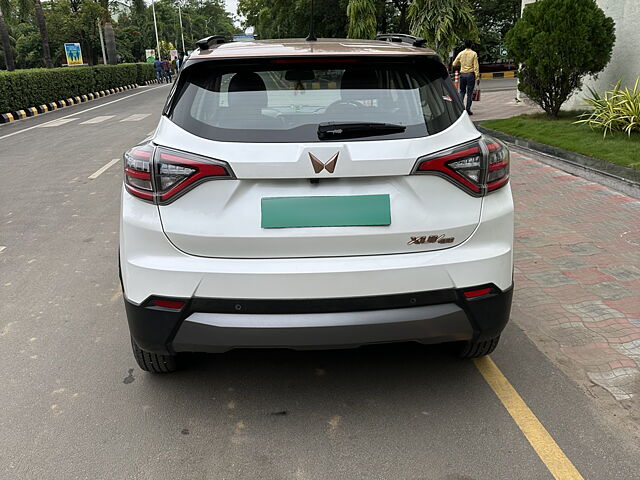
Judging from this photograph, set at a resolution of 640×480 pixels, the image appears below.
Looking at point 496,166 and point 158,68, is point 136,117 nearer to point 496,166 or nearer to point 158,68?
point 496,166

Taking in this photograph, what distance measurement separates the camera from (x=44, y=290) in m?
4.50

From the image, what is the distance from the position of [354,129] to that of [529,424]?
1.55 m

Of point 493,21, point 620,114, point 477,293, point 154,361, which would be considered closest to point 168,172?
point 154,361

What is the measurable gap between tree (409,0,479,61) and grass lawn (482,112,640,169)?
2246mm

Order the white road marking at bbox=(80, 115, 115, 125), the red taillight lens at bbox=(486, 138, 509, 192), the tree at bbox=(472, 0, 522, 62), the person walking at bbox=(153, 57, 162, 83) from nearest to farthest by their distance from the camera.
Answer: the red taillight lens at bbox=(486, 138, 509, 192), the white road marking at bbox=(80, 115, 115, 125), the tree at bbox=(472, 0, 522, 62), the person walking at bbox=(153, 57, 162, 83)

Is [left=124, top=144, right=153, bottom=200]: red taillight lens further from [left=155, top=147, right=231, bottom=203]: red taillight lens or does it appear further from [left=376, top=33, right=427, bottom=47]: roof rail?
[left=376, top=33, right=427, bottom=47]: roof rail

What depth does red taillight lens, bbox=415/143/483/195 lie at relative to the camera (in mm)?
→ 2525

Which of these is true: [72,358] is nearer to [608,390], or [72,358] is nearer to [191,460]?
[191,460]

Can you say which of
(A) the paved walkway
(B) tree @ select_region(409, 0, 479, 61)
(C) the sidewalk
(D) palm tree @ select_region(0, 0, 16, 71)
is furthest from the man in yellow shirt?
(D) palm tree @ select_region(0, 0, 16, 71)

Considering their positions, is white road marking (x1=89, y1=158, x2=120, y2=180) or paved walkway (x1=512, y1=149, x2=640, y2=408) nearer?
paved walkway (x1=512, y1=149, x2=640, y2=408)

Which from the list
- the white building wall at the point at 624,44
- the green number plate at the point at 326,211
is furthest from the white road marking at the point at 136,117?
the green number plate at the point at 326,211

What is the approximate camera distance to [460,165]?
2578 millimetres

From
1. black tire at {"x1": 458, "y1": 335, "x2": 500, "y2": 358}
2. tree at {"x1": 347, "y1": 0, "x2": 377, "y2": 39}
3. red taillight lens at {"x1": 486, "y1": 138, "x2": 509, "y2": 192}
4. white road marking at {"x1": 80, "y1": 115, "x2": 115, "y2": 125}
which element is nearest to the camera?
red taillight lens at {"x1": 486, "y1": 138, "x2": 509, "y2": 192}

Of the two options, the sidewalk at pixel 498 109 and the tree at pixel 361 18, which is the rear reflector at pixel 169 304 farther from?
the tree at pixel 361 18
